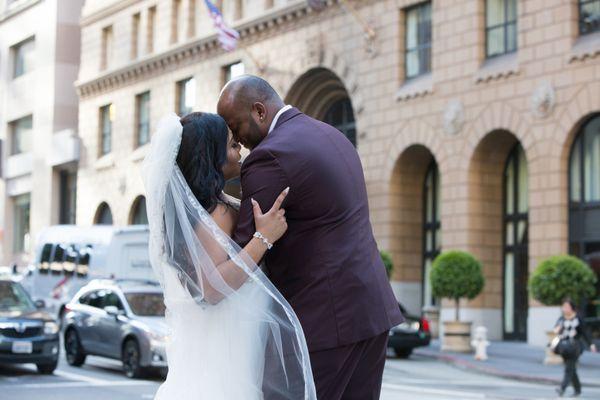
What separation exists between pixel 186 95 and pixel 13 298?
2901 cm

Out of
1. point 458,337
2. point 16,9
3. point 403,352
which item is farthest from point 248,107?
point 16,9

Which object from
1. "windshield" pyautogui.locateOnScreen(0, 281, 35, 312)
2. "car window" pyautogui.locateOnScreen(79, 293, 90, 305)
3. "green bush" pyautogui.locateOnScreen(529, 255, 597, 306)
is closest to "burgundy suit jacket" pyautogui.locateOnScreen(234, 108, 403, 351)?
"windshield" pyautogui.locateOnScreen(0, 281, 35, 312)

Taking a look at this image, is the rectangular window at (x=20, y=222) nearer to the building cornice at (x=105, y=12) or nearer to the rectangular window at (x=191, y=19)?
the building cornice at (x=105, y=12)

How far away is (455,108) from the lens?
31766mm

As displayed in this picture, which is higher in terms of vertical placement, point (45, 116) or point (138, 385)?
point (45, 116)

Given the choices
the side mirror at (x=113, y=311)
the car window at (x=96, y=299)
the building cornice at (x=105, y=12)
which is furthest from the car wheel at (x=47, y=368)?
the building cornice at (x=105, y=12)

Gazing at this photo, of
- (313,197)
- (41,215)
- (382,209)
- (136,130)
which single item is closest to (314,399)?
(313,197)

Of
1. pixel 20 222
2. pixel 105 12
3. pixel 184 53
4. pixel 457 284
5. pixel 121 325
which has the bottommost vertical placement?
pixel 121 325

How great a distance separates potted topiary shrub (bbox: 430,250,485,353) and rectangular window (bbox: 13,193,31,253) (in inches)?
1499

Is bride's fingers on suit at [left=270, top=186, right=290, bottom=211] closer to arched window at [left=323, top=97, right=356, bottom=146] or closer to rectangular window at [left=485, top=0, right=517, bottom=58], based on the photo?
rectangular window at [left=485, top=0, right=517, bottom=58]

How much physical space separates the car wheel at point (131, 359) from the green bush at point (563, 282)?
32.0ft

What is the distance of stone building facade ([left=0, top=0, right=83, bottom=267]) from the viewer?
184 feet

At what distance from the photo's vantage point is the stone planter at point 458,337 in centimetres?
2647

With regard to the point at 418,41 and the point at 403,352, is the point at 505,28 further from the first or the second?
the point at 403,352
